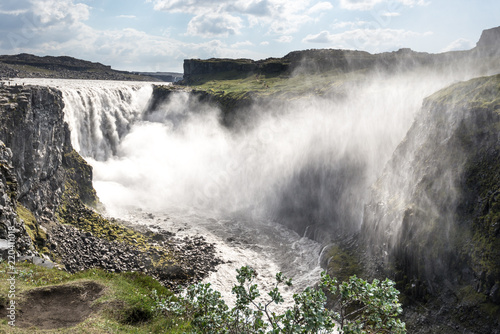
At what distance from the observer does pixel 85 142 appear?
227 feet

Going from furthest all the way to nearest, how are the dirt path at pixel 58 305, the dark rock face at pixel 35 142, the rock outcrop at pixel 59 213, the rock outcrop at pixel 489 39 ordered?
the rock outcrop at pixel 489 39, the dark rock face at pixel 35 142, the rock outcrop at pixel 59 213, the dirt path at pixel 58 305

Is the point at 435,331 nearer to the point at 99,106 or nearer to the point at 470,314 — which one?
the point at 470,314

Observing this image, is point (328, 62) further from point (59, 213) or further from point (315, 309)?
point (315, 309)

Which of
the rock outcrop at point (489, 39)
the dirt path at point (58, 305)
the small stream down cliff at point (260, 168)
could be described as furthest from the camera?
the rock outcrop at point (489, 39)

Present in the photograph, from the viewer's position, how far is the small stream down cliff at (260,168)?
163 ft

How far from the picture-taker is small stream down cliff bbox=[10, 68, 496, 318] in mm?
49594

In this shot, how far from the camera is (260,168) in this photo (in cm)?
7069

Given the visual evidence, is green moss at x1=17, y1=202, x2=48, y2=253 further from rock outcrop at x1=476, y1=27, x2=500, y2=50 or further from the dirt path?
rock outcrop at x1=476, y1=27, x2=500, y2=50

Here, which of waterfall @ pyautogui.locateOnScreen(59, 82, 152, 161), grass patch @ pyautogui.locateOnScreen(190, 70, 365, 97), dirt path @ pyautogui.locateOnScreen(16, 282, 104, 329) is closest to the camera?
dirt path @ pyautogui.locateOnScreen(16, 282, 104, 329)

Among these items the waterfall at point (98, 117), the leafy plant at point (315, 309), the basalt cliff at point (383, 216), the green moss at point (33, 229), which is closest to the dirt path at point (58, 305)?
the basalt cliff at point (383, 216)

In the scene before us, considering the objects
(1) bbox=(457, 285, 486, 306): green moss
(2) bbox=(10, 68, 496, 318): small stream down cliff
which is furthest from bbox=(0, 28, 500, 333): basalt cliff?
(2) bbox=(10, 68, 496, 318): small stream down cliff

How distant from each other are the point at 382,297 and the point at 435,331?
23272 millimetres

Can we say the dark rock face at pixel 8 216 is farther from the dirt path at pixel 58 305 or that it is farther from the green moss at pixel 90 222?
the green moss at pixel 90 222

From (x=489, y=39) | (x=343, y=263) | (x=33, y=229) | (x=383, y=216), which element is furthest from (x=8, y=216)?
(x=489, y=39)
